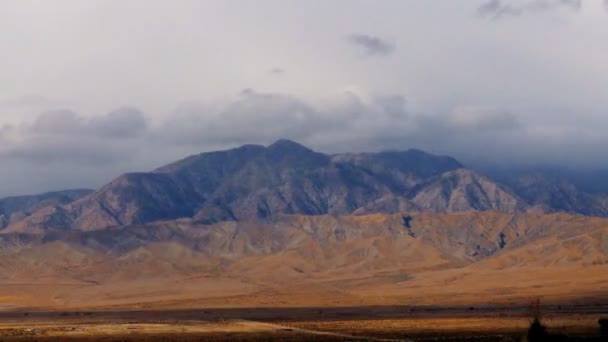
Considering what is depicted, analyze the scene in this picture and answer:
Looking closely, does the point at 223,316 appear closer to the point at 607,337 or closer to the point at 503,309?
the point at 503,309

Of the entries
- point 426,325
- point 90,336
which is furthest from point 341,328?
point 90,336

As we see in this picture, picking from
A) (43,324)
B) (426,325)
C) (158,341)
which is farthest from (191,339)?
(43,324)

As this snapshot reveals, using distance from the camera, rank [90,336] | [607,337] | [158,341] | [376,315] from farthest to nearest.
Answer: [376,315]
[90,336]
[158,341]
[607,337]

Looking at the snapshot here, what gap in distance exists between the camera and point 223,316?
17925 centimetres

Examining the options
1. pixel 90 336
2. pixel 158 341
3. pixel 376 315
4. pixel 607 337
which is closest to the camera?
pixel 607 337

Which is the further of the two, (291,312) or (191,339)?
(291,312)

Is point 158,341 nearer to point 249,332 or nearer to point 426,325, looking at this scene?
point 249,332

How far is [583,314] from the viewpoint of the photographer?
160 m

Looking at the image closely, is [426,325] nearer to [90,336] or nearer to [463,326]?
[463,326]

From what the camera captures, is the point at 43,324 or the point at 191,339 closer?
the point at 191,339

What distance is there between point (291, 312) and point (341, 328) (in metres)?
50.9

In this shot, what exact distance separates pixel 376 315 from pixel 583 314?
34909mm

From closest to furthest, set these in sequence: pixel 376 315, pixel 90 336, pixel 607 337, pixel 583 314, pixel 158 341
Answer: pixel 607 337
pixel 158 341
pixel 90 336
pixel 583 314
pixel 376 315

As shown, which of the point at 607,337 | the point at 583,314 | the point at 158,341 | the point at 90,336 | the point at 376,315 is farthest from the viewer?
the point at 376,315
